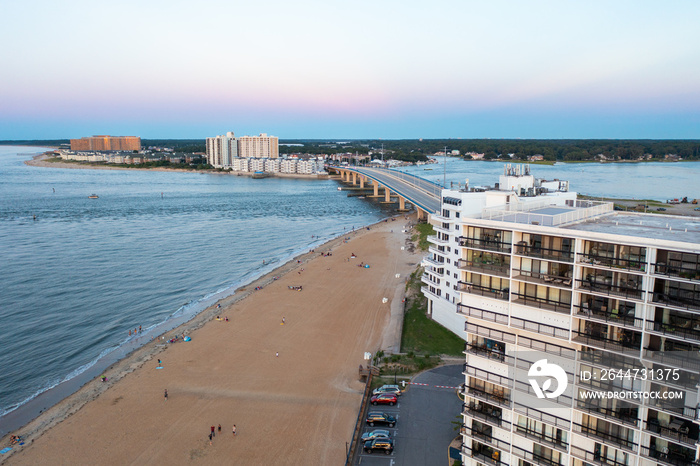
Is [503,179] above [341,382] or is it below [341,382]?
above

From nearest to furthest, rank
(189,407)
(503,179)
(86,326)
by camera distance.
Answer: (189,407) → (503,179) → (86,326)

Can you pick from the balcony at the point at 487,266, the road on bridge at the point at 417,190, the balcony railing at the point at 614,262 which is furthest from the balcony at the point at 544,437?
the road on bridge at the point at 417,190

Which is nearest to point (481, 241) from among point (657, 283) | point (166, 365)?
point (657, 283)

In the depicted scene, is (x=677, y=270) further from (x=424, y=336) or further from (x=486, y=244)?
(x=424, y=336)

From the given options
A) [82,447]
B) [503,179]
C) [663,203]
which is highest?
[503,179]

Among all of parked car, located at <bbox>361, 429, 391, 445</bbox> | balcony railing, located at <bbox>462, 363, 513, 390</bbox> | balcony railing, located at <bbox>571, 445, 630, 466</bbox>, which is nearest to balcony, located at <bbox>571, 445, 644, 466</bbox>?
balcony railing, located at <bbox>571, 445, 630, 466</bbox>

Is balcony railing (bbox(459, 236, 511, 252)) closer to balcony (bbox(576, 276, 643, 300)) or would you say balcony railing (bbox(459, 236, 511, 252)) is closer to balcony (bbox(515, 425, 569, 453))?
balcony (bbox(576, 276, 643, 300))

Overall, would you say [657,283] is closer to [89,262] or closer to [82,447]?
[82,447]
